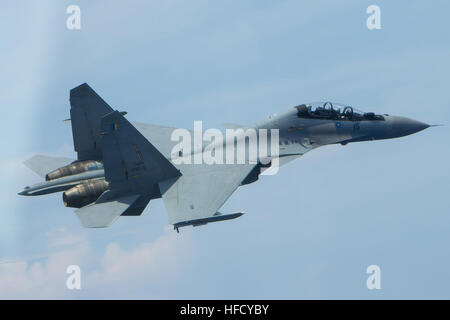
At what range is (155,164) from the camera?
35.5 meters

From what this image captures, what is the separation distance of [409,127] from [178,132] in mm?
11069

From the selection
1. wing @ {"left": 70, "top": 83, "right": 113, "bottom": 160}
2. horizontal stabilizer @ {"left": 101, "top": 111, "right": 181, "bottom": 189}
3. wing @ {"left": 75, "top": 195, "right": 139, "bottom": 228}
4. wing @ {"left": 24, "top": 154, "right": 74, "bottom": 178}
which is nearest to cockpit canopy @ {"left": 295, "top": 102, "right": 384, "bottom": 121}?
horizontal stabilizer @ {"left": 101, "top": 111, "right": 181, "bottom": 189}

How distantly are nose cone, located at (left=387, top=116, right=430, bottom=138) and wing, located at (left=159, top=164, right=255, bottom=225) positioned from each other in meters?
7.20

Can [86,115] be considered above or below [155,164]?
above

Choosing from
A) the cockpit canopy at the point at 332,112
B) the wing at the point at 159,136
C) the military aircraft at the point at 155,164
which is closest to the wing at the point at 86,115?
the military aircraft at the point at 155,164

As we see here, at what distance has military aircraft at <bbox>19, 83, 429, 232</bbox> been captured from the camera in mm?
34719

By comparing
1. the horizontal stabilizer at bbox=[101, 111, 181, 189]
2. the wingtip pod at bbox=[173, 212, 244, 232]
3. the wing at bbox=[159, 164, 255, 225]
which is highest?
the horizontal stabilizer at bbox=[101, 111, 181, 189]

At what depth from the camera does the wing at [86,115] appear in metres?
38.5

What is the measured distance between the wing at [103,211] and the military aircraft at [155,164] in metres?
0.04

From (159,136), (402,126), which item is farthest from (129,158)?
(402,126)

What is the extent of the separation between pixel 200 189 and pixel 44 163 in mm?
8863

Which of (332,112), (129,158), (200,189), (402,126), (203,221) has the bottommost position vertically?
(203,221)

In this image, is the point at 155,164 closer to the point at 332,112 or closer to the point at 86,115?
the point at 86,115

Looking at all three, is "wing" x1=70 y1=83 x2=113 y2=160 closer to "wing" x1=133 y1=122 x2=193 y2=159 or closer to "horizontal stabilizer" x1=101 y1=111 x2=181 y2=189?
"wing" x1=133 y1=122 x2=193 y2=159
